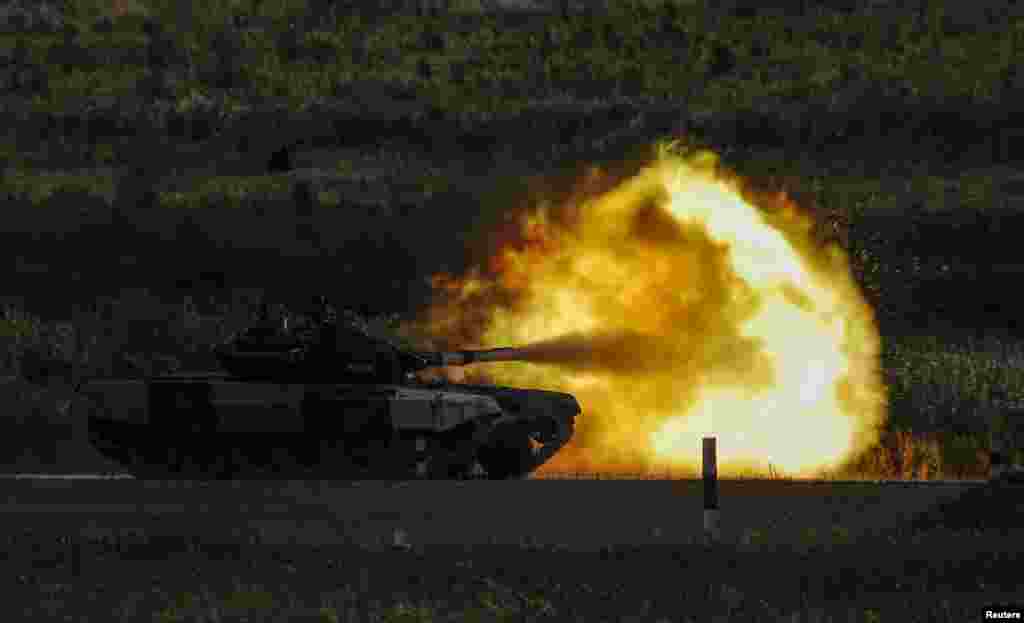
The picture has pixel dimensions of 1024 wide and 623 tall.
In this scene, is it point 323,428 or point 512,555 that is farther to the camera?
point 323,428

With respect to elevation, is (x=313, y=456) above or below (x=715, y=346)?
below

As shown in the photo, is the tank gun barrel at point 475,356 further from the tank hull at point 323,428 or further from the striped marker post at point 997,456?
the striped marker post at point 997,456

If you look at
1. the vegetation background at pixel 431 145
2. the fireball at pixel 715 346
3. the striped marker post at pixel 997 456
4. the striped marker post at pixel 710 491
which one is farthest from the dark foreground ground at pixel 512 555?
the vegetation background at pixel 431 145

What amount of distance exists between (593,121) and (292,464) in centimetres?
4253

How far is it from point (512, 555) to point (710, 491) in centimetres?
243

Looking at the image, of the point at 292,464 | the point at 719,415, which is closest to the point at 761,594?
the point at 292,464

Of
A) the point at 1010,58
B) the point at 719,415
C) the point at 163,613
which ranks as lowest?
the point at 163,613

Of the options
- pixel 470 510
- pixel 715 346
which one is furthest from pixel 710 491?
pixel 715 346

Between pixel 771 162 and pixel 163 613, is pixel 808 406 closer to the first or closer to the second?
pixel 163 613

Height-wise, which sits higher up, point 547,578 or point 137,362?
point 137,362

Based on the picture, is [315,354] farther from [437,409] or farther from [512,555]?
[512,555]

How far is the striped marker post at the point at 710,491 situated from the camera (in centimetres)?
2648

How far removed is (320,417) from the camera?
3148 cm

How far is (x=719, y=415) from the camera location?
36844 mm
